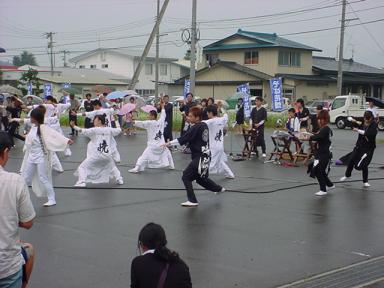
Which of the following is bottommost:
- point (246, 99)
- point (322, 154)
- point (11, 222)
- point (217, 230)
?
point (217, 230)

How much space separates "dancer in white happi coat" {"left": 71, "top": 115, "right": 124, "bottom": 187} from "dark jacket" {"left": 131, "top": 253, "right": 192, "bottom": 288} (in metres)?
7.67

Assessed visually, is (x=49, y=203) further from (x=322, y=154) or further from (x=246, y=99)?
(x=246, y=99)

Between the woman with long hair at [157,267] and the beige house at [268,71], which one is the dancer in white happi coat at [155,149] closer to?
the woman with long hair at [157,267]

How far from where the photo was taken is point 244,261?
20.2 feet

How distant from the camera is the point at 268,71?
4722 cm

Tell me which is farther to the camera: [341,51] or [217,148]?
[341,51]

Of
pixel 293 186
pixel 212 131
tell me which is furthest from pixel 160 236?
pixel 212 131

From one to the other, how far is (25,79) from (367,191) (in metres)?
41.8

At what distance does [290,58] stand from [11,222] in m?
45.7

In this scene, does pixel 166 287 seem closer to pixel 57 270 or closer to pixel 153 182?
pixel 57 270

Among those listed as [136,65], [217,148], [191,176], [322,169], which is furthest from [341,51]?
[136,65]

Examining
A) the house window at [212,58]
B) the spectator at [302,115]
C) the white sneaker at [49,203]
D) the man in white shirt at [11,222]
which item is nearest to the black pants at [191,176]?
the white sneaker at [49,203]

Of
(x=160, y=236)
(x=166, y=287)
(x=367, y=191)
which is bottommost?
(x=367, y=191)

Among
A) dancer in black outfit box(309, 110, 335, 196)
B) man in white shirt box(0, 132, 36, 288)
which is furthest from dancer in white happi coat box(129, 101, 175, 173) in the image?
man in white shirt box(0, 132, 36, 288)
